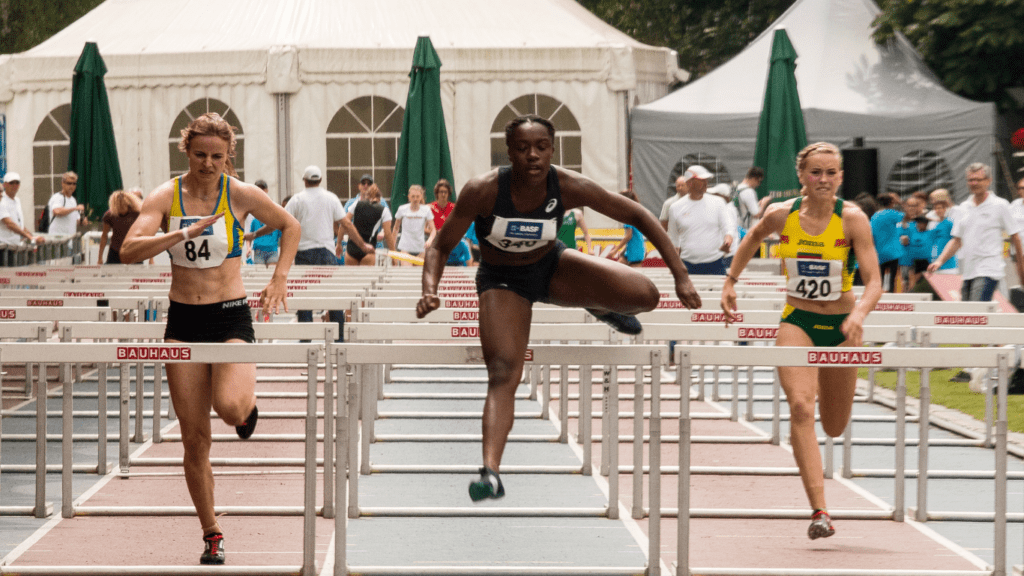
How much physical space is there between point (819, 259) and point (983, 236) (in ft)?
22.3

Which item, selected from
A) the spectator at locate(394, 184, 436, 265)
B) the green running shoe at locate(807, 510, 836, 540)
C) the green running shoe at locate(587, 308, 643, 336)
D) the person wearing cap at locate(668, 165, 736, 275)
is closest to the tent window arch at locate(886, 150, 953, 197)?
the spectator at locate(394, 184, 436, 265)

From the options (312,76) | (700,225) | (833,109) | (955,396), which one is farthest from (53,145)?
(955,396)

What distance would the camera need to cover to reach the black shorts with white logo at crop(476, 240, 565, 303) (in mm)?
5688

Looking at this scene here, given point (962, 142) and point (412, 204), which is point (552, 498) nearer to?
point (412, 204)

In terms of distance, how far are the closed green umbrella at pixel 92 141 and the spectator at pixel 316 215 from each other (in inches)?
287

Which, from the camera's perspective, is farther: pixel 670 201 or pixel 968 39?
pixel 968 39

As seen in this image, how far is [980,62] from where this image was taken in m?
28.1

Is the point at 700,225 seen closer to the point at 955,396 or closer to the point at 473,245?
the point at 955,396

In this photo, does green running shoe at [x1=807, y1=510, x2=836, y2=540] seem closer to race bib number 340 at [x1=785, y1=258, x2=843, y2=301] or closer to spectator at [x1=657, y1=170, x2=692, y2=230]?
race bib number 340 at [x1=785, y1=258, x2=843, y2=301]

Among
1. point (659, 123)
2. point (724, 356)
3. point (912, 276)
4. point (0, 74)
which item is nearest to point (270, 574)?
point (724, 356)

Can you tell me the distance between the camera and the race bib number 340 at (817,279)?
21.1 feet

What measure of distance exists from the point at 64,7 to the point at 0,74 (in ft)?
81.8

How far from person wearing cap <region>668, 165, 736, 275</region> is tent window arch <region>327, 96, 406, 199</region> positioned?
12.1m

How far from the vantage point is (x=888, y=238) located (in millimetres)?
17281
